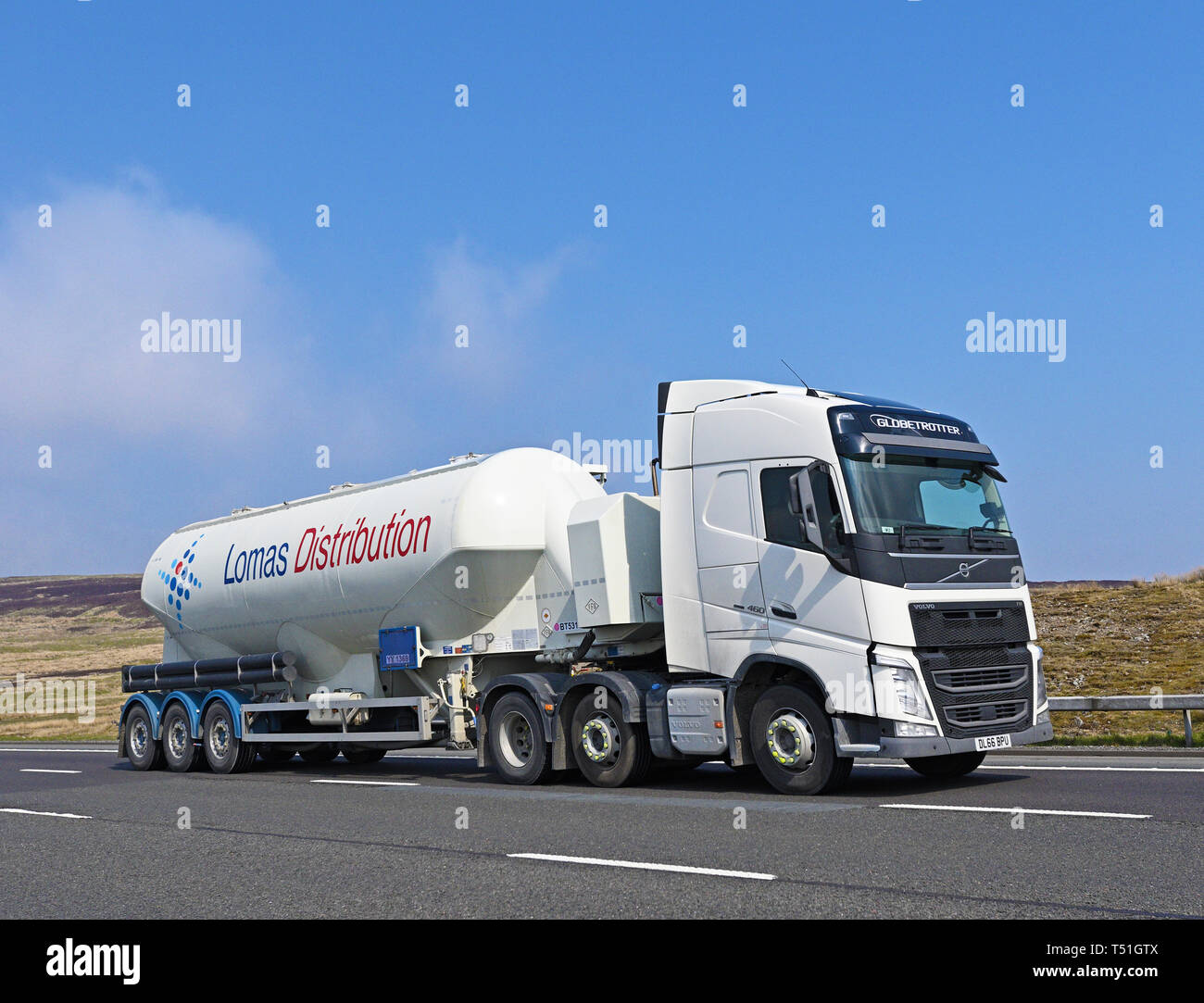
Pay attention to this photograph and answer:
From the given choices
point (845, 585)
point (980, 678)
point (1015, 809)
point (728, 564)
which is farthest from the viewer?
point (728, 564)

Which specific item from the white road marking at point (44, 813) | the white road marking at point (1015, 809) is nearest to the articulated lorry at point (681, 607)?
the white road marking at point (1015, 809)

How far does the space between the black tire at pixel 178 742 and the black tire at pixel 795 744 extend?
34.1 ft

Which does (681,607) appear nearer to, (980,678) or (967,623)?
(967,623)

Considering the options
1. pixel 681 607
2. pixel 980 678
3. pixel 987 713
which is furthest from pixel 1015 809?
pixel 681 607

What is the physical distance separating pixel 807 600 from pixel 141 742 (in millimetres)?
12707

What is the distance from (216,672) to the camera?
18.5 metres

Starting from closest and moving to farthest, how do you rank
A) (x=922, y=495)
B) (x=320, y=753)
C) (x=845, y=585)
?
(x=845, y=585), (x=922, y=495), (x=320, y=753)

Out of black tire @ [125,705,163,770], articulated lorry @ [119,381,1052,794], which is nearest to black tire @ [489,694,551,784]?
articulated lorry @ [119,381,1052,794]

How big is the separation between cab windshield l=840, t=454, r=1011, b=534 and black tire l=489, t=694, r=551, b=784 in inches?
179

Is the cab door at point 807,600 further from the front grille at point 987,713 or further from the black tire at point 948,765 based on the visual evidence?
the black tire at point 948,765

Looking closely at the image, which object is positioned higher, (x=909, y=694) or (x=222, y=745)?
(x=909, y=694)
